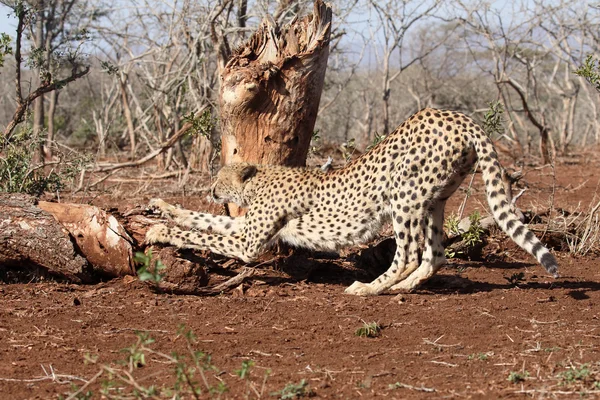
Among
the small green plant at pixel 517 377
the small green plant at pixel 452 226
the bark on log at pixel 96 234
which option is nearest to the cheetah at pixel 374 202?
the bark on log at pixel 96 234

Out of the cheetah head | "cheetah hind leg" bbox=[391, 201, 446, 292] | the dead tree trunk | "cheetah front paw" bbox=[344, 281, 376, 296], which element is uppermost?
the dead tree trunk

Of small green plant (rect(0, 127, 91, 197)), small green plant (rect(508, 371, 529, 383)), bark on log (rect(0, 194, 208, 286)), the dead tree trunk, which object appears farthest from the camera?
small green plant (rect(0, 127, 91, 197))

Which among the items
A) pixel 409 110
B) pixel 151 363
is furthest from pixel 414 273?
pixel 409 110

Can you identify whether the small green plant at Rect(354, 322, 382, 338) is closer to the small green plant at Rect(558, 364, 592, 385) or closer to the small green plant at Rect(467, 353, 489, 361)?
the small green plant at Rect(467, 353, 489, 361)

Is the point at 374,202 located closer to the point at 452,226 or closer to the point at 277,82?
the point at 277,82

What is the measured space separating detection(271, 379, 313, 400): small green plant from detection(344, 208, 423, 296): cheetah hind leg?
7.20 feet

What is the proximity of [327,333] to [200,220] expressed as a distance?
198cm

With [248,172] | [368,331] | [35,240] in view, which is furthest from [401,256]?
[35,240]

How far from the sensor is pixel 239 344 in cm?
464

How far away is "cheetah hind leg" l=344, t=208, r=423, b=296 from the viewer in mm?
5805

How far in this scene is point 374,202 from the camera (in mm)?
5957

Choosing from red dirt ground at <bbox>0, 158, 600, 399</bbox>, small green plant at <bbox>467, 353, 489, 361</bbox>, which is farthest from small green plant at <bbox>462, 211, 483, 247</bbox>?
small green plant at <bbox>467, 353, 489, 361</bbox>

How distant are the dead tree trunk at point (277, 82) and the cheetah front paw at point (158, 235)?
1.02 meters

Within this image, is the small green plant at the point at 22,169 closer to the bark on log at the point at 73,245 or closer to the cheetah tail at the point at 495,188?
the bark on log at the point at 73,245
